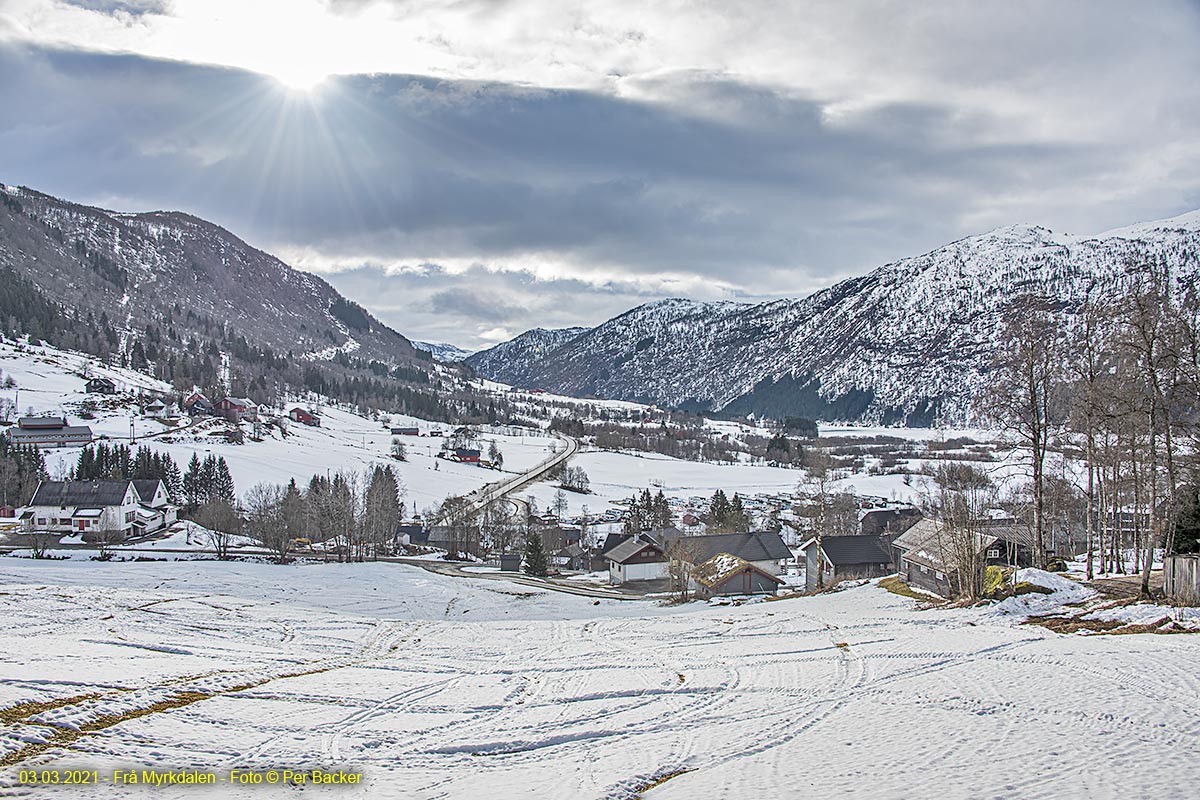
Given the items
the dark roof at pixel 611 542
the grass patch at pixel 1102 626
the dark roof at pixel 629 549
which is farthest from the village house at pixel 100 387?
the grass patch at pixel 1102 626

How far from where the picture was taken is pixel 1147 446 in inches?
885

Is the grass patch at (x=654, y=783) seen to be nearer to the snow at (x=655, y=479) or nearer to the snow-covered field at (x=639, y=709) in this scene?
the snow-covered field at (x=639, y=709)

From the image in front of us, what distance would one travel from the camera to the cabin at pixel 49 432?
111 m

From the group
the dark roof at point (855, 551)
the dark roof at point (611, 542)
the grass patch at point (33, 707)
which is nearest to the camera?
the grass patch at point (33, 707)

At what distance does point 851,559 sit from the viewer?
175 ft

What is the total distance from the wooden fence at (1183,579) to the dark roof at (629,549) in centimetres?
4539

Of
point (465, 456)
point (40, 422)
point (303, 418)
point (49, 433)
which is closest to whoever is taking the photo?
point (49, 433)

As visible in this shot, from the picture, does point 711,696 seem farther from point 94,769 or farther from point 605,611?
point 605,611

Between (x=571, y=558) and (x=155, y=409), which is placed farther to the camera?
(x=155, y=409)

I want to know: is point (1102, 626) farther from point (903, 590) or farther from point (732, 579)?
point (732, 579)

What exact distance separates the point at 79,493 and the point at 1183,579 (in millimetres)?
89605

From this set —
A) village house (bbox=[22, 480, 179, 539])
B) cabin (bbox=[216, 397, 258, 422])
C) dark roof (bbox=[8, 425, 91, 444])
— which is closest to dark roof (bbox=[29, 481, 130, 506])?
village house (bbox=[22, 480, 179, 539])

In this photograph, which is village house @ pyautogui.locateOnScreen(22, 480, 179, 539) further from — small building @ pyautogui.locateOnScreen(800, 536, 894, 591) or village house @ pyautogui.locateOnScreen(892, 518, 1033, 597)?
village house @ pyautogui.locateOnScreen(892, 518, 1033, 597)

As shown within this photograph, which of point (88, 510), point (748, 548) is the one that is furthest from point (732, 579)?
point (88, 510)
